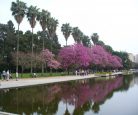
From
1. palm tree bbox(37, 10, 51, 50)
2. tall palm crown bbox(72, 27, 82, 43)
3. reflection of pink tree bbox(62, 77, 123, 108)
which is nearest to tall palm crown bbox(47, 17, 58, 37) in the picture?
palm tree bbox(37, 10, 51, 50)

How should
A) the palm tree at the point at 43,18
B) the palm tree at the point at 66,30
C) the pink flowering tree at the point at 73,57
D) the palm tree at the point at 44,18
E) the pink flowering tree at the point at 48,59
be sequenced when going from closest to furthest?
the palm tree at the point at 43,18, the palm tree at the point at 44,18, the pink flowering tree at the point at 48,59, the pink flowering tree at the point at 73,57, the palm tree at the point at 66,30

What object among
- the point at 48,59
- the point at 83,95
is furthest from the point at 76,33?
the point at 83,95

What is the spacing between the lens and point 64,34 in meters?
79.5

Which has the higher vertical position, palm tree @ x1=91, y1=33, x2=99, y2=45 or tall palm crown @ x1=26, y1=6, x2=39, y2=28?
palm tree @ x1=91, y1=33, x2=99, y2=45

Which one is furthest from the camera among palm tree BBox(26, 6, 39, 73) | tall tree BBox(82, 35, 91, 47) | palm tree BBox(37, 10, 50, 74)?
tall tree BBox(82, 35, 91, 47)

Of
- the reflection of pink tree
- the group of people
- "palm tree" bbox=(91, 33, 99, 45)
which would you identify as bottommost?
the reflection of pink tree

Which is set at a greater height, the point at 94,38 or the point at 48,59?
the point at 94,38

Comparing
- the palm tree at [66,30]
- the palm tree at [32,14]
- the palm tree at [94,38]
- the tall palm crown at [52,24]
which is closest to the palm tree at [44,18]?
the tall palm crown at [52,24]

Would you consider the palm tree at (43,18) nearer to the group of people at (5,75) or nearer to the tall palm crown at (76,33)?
the group of people at (5,75)

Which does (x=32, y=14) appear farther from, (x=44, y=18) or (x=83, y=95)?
(x=83, y=95)

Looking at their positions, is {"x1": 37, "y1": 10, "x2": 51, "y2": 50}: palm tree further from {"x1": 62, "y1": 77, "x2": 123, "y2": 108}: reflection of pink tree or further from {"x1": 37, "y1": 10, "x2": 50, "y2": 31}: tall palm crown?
{"x1": 62, "y1": 77, "x2": 123, "y2": 108}: reflection of pink tree

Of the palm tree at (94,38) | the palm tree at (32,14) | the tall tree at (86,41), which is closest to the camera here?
the palm tree at (32,14)

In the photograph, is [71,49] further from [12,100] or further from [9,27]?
[12,100]

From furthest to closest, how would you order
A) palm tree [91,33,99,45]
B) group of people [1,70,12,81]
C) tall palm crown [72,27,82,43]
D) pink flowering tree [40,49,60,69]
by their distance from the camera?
palm tree [91,33,99,45], tall palm crown [72,27,82,43], pink flowering tree [40,49,60,69], group of people [1,70,12,81]
